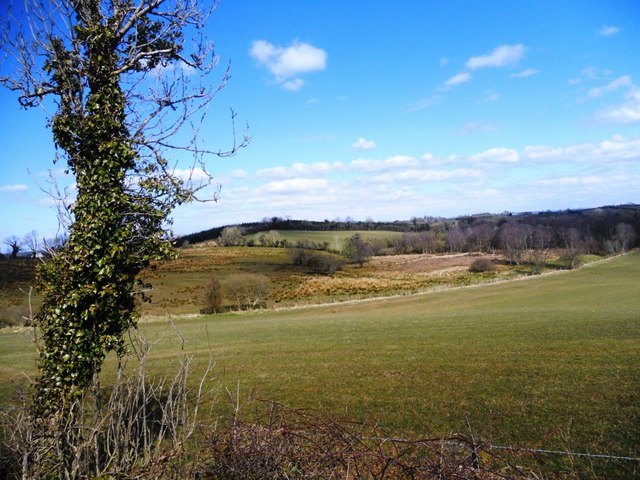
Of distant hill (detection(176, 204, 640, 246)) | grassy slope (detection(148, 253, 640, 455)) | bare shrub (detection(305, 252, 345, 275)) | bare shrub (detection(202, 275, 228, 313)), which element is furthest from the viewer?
distant hill (detection(176, 204, 640, 246))

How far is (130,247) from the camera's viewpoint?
8.74 metres

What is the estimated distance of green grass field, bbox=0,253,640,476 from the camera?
437 inches

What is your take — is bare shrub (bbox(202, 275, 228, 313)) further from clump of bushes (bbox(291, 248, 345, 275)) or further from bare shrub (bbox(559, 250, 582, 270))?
bare shrub (bbox(559, 250, 582, 270))

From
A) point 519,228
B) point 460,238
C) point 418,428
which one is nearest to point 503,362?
point 418,428

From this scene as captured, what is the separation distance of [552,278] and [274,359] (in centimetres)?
5580

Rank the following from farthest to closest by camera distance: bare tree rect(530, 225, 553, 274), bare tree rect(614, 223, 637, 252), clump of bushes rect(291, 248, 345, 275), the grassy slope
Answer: bare tree rect(614, 223, 637, 252) → clump of bushes rect(291, 248, 345, 275) → bare tree rect(530, 225, 553, 274) → the grassy slope

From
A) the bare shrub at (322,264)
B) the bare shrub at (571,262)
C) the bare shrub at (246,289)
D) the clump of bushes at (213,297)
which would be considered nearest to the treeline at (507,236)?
the bare shrub at (571,262)

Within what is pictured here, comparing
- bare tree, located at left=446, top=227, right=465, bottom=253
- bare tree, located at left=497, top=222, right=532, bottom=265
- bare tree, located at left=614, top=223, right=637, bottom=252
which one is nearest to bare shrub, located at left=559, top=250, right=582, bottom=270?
bare tree, located at left=497, top=222, right=532, bottom=265

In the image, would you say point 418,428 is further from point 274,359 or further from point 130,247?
point 274,359

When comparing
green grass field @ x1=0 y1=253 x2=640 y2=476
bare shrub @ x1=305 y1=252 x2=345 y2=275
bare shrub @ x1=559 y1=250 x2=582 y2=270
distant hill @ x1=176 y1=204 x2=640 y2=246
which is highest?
distant hill @ x1=176 y1=204 x2=640 y2=246

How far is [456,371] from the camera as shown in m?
17.1

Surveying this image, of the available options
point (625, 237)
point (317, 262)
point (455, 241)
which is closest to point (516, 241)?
point (625, 237)

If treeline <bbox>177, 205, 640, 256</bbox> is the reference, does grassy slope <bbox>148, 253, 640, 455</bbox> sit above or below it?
below

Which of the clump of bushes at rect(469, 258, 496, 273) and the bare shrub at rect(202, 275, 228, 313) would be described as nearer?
the bare shrub at rect(202, 275, 228, 313)
